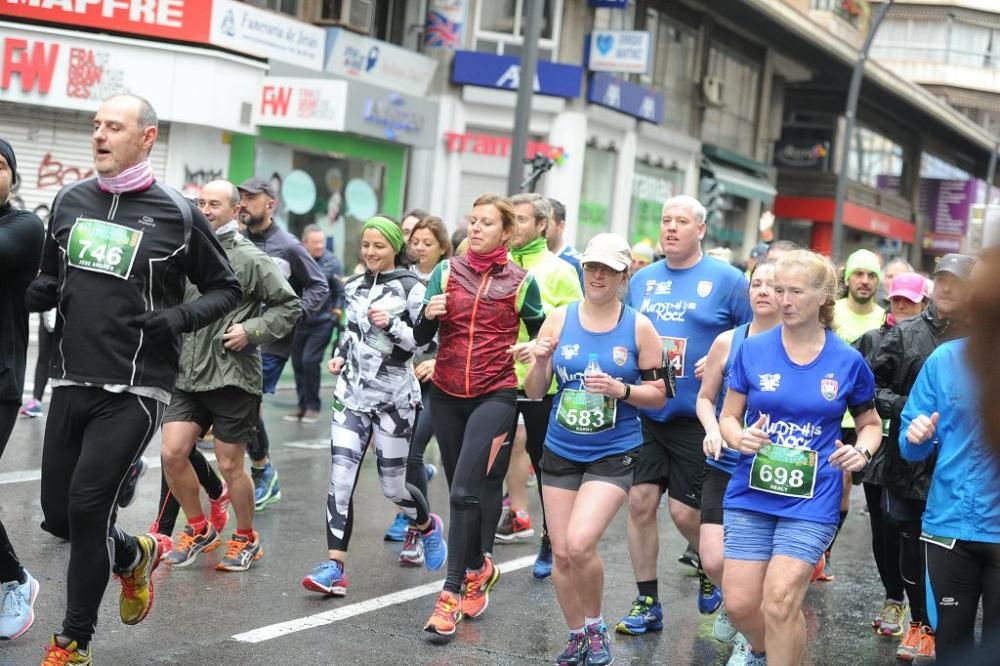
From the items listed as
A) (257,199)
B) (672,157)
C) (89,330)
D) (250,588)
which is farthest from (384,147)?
(89,330)

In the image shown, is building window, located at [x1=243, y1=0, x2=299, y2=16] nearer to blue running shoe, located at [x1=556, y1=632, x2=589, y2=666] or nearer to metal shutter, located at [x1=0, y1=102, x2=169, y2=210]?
metal shutter, located at [x1=0, y1=102, x2=169, y2=210]

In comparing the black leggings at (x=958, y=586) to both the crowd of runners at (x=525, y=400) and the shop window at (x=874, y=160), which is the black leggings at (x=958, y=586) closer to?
the crowd of runners at (x=525, y=400)

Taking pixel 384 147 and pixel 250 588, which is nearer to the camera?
pixel 250 588

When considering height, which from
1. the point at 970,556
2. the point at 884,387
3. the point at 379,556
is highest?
the point at 884,387

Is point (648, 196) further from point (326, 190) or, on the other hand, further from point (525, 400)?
point (525, 400)

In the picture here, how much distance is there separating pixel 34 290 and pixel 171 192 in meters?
0.63

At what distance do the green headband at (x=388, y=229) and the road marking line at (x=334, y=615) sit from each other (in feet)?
5.84

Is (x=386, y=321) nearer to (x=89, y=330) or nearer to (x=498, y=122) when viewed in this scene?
(x=89, y=330)

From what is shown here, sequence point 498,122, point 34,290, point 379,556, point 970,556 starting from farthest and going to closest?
point 498,122, point 379,556, point 34,290, point 970,556

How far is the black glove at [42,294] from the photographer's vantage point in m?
5.26

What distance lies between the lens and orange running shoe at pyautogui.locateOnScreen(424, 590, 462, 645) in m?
6.25

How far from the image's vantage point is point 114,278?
Answer: 5160 mm

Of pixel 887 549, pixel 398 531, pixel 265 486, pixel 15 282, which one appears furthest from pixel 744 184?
pixel 15 282

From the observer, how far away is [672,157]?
30.1 m
